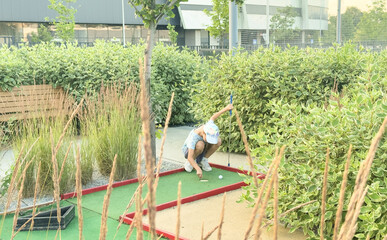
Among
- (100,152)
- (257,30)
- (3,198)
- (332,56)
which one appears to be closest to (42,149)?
(3,198)

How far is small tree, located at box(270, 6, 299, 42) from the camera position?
1291 centimetres

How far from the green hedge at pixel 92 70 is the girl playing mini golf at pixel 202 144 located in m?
2.42

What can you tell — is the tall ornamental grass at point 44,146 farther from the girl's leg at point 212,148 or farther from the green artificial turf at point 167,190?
the girl's leg at point 212,148

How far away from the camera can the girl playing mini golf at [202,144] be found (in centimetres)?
603

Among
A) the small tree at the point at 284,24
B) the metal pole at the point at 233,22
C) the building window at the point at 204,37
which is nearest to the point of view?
the metal pole at the point at 233,22

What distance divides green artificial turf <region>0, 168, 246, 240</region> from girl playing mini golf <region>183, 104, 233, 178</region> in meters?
0.15

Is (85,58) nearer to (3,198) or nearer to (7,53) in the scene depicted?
(7,53)

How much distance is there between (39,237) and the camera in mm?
4309

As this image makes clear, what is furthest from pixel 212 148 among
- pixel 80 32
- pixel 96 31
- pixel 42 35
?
pixel 96 31

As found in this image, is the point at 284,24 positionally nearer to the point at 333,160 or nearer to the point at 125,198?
the point at 125,198

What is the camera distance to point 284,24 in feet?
42.4

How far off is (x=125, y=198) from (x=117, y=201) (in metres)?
0.13

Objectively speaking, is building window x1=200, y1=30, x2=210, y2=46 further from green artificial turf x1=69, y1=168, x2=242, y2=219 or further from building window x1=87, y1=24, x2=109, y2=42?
green artificial turf x1=69, y1=168, x2=242, y2=219

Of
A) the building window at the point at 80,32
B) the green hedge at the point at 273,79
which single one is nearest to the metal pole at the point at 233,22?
the green hedge at the point at 273,79
